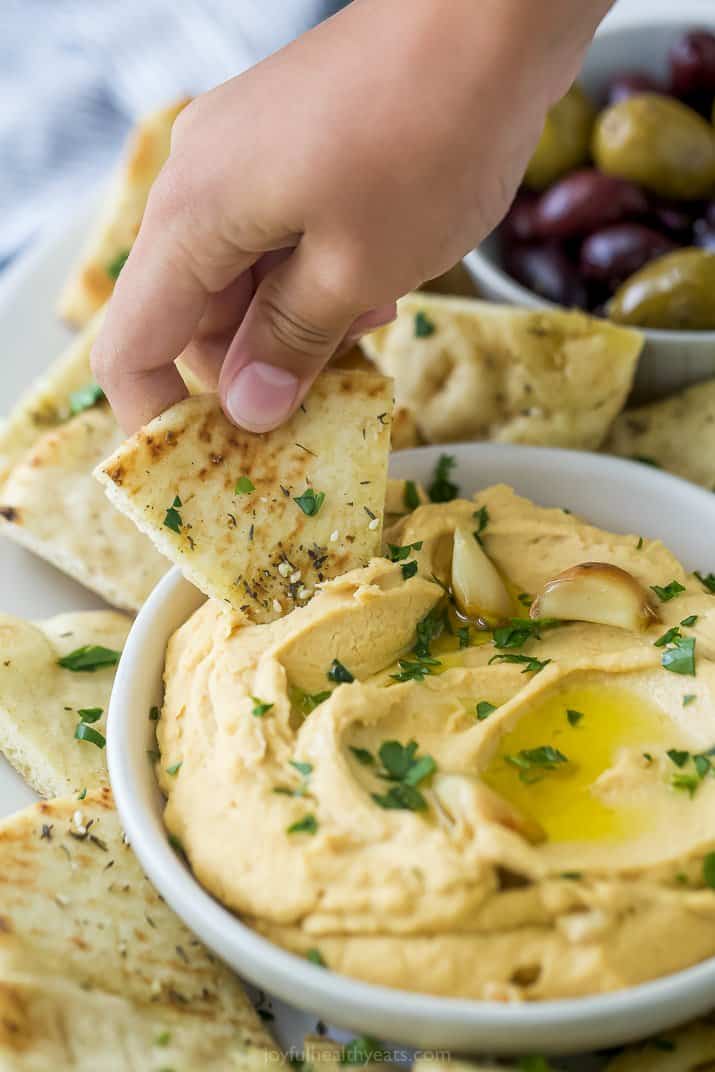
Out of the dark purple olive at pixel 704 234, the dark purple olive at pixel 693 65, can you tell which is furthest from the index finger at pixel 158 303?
the dark purple olive at pixel 693 65

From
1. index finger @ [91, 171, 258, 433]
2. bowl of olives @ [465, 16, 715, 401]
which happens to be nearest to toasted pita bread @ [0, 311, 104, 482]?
index finger @ [91, 171, 258, 433]

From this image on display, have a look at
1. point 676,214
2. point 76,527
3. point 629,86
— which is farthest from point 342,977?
point 629,86

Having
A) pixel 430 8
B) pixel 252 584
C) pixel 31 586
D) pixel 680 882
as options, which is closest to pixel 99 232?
pixel 31 586

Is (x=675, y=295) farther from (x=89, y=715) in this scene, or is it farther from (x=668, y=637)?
(x=89, y=715)

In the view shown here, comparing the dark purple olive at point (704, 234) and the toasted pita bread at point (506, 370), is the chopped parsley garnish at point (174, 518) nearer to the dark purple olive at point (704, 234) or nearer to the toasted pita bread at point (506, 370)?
the toasted pita bread at point (506, 370)

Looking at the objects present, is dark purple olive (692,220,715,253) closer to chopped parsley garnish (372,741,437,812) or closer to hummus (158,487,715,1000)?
hummus (158,487,715,1000)

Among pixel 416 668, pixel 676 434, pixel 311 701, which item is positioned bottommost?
pixel 676 434
